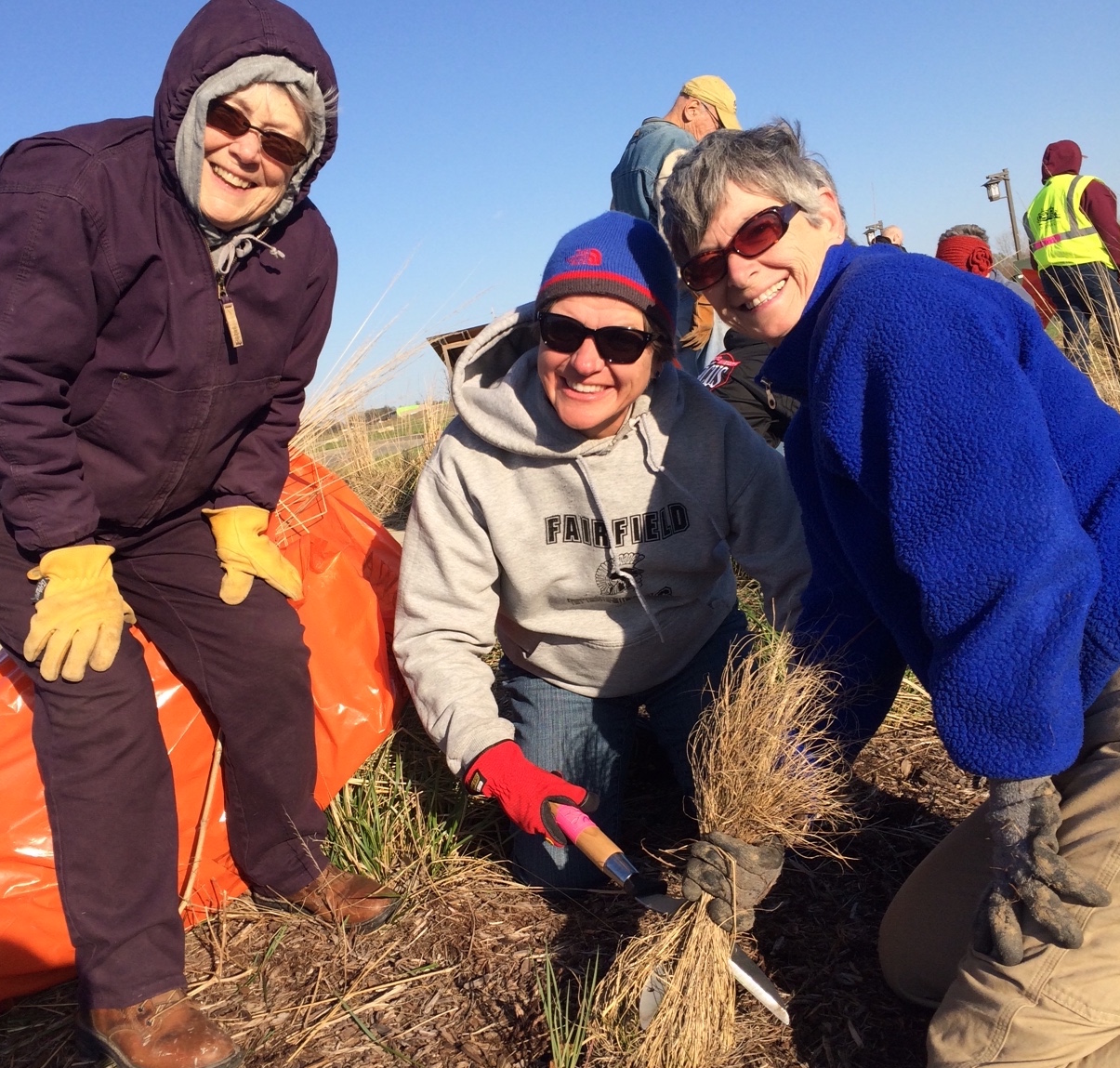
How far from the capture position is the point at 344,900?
2.38 m

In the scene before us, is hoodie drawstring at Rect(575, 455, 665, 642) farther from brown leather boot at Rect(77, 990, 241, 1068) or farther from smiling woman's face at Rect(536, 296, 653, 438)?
brown leather boot at Rect(77, 990, 241, 1068)

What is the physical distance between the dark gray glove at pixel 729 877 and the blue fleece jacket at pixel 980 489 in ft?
1.62

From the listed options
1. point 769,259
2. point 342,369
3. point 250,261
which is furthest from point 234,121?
point 342,369

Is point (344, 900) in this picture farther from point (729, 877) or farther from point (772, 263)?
point (772, 263)

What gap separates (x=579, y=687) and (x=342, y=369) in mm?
1862

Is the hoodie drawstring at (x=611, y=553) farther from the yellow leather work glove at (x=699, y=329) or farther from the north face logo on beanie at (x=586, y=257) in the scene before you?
the yellow leather work glove at (x=699, y=329)

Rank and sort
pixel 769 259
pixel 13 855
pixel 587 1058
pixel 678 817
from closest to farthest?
pixel 587 1058 < pixel 769 259 < pixel 13 855 < pixel 678 817

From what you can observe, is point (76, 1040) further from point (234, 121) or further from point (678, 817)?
point (234, 121)

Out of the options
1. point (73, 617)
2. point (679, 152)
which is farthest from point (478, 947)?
point (679, 152)

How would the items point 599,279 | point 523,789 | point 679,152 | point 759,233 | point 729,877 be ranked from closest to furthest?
point 729,877
point 759,233
point 523,789
point 599,279
point 679,152

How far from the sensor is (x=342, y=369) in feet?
12.8

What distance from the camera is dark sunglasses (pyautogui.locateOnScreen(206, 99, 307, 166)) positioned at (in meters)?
2.00

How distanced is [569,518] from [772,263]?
87 centimetres

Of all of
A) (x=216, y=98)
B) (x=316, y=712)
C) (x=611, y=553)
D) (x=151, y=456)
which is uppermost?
(x=216, y=98)
